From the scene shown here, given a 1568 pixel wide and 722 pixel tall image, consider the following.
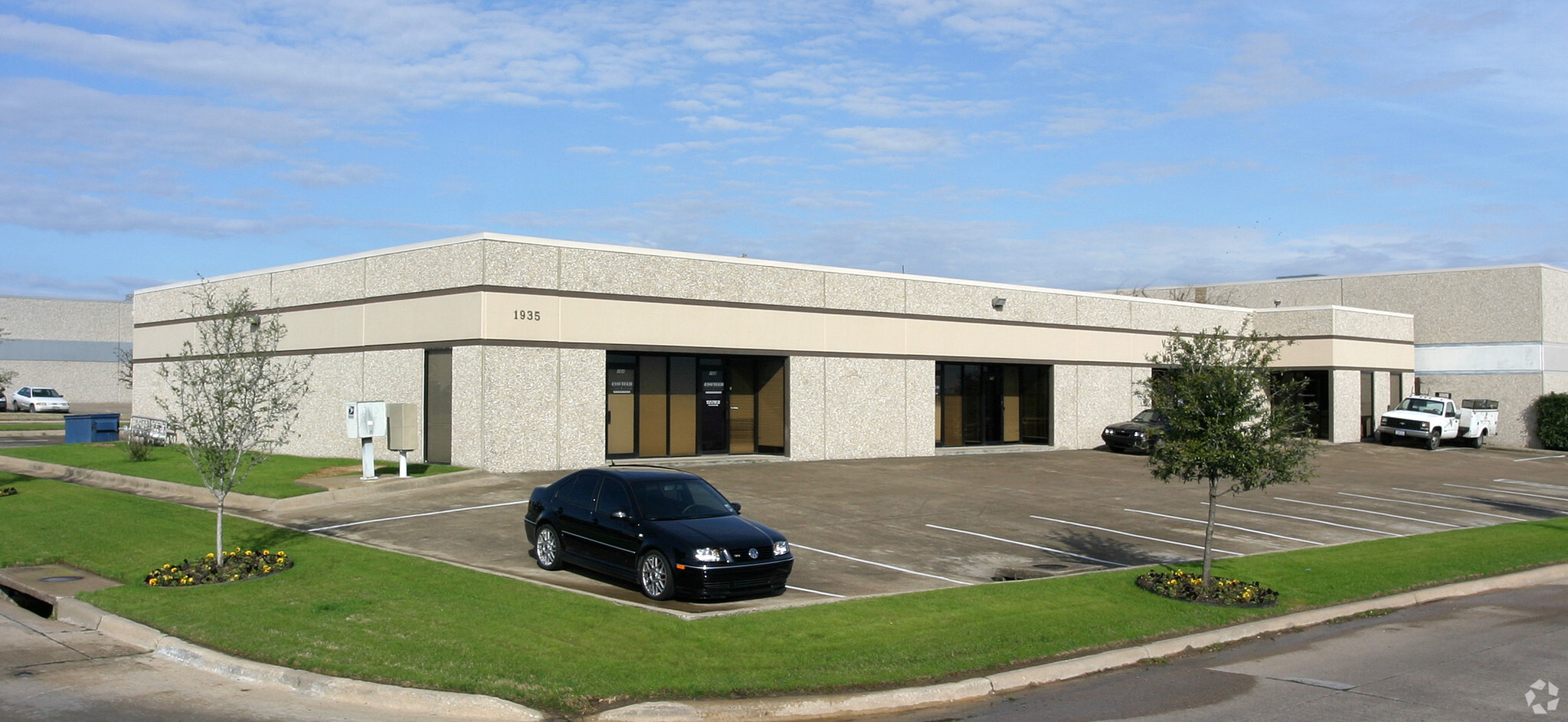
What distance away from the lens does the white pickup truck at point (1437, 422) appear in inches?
1561

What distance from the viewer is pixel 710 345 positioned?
26344 millimetres

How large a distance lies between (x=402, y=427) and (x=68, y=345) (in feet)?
177

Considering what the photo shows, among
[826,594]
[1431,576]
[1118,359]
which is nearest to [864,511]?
[826,594]

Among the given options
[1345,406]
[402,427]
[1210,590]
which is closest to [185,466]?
[402,427]

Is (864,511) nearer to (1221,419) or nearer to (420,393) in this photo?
(1221,419)

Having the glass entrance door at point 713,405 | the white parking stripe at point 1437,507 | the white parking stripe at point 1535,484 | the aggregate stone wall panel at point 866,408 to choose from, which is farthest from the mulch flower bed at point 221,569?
the white parking stripe at point 1535,484

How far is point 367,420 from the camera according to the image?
20.8 m

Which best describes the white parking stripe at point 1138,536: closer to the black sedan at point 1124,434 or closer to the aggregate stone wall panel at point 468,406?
the aggregate stone wall panel at point 468,406

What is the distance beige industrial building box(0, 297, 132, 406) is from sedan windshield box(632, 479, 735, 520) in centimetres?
5879

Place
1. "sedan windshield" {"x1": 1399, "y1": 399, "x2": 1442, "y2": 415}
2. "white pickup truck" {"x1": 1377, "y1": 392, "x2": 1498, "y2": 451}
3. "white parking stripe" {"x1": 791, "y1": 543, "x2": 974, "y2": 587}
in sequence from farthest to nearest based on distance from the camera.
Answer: "sedan windshield" {"x1": 1399, "y1": 399, "x2": 1442, "y2": 415}, "white pickup truck" {"x1": 1377, "y1": 392, "x2": 1498, "y2": 451}, "white parking stripe" {"x1": 791, "y1": 543, "x2": 974, "y2": 587}

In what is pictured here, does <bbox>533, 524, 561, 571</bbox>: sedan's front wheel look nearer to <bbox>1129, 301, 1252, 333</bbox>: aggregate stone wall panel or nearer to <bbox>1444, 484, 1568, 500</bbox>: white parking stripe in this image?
<bbox>1444, 484, 1568, 500</bbox>: white parking stripe

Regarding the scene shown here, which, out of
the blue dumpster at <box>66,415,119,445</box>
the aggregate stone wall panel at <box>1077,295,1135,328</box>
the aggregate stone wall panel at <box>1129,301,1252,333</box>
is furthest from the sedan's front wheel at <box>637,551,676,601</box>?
the aggregate stone wall panel at <box>1129,301,1252,333</box>

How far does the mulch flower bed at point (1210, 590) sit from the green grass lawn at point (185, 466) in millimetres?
14069

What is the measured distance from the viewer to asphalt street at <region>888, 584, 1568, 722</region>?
833 cm
